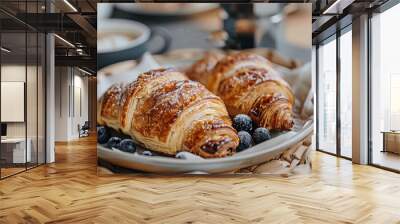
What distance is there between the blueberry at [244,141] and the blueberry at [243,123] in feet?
0.22

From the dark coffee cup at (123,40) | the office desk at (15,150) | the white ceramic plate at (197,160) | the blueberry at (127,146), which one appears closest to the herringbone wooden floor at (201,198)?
the white ceramic plate at (197,160)

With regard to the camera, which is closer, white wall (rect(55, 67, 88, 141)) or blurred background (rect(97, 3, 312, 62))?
blurred background (rect(97, 3, 312, 62))

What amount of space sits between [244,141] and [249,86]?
894mm

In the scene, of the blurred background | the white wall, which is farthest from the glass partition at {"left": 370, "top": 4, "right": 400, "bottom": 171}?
the white wall

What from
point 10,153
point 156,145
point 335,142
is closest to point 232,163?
point 156,145

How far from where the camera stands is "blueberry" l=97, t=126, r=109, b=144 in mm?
6414

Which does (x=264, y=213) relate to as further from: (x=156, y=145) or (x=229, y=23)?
(x=229, y=23)

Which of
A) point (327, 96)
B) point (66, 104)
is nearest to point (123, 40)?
point (327, 96)

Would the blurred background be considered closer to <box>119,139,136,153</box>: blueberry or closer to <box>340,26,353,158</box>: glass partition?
<box>119,139,136,153</box>: blueberry

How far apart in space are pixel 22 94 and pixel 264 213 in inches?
189

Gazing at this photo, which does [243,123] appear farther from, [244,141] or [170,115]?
[170,115]

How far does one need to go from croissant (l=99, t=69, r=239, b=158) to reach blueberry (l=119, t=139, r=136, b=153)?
0.30ft

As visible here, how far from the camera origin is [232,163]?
6383mm

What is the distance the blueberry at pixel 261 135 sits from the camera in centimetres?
636
